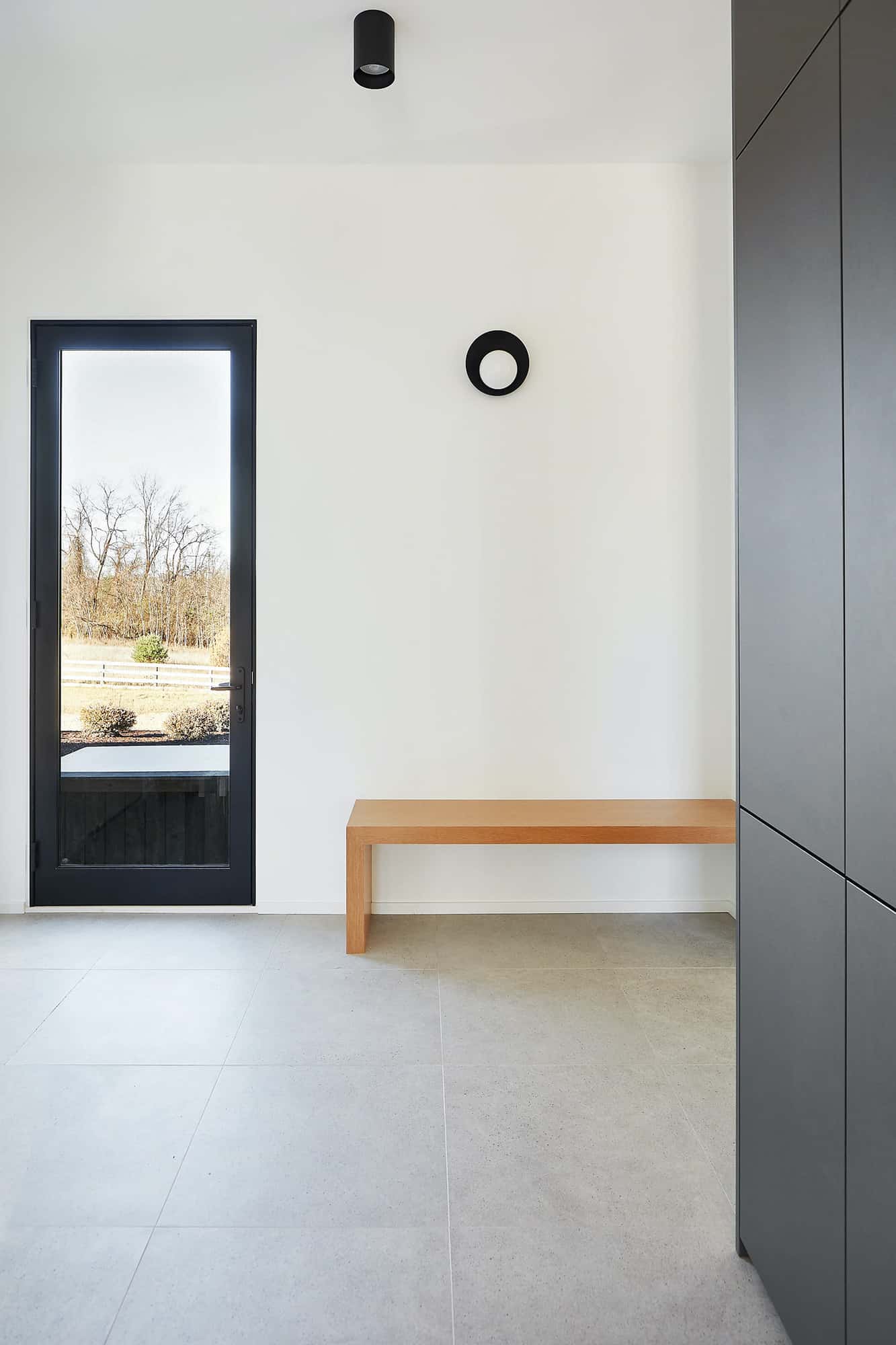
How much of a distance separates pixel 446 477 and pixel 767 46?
212 cm

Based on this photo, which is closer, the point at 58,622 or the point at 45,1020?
the point at 45,1020

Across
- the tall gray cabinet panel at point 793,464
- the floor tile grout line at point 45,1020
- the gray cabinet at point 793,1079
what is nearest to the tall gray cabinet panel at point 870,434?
the tall gray cabinet panel at point 793,464

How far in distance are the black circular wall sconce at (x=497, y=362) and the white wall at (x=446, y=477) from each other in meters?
0.07

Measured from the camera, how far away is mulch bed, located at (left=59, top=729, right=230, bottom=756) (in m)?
3.45

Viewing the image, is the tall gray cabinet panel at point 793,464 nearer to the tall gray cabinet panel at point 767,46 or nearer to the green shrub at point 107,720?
the tall gray cabinet panel at point 767,46

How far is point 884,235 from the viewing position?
1031 millimetres

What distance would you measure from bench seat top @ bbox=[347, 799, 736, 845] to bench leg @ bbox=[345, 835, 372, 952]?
5 centimetres

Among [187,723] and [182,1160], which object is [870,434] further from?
[187,723]

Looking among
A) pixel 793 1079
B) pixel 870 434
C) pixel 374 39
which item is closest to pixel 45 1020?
pixel 793 1079

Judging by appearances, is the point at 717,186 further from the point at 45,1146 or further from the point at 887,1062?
the point at 45,1146

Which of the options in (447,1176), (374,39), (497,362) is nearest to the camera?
(447,1176)

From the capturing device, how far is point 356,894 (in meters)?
3.00

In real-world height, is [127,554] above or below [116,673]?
above

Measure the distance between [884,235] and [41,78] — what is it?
2979mm
